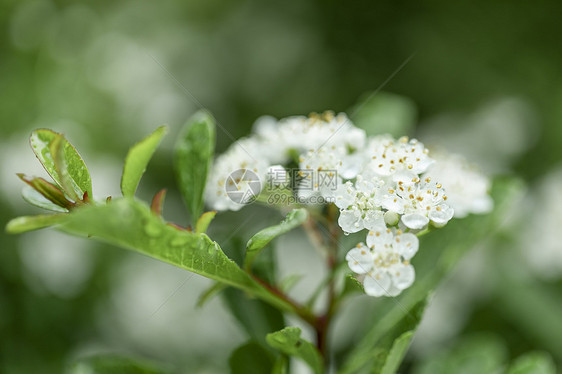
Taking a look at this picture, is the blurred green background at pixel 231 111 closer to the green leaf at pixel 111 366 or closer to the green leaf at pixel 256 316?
the green leaf at pixel 256 316

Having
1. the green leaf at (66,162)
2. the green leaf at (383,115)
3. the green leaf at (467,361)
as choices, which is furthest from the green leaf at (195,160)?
the green leaf at (467,361)

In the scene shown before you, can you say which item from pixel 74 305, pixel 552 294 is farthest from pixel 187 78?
pixel 552 294

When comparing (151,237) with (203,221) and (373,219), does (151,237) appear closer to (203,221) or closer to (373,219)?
(203,221)

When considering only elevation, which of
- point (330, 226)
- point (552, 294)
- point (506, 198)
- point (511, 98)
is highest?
point (330, 226)

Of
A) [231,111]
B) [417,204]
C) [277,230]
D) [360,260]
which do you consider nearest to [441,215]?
[417,204]

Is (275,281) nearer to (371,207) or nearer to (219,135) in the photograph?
(371,207)

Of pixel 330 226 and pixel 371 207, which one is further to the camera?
pixel 330 226
